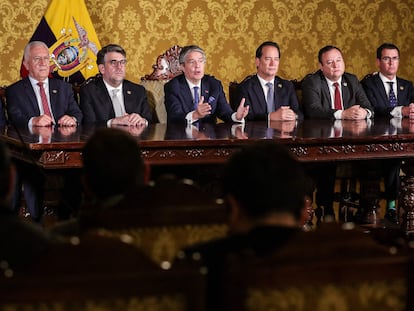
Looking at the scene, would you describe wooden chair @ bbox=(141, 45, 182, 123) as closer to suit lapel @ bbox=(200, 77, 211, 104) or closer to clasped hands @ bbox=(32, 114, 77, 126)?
suit lapel @ bbox=(200, 77, 211, 104)

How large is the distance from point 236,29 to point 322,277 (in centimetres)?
666

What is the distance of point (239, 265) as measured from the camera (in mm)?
1563

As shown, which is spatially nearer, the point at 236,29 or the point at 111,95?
the point at 111,95

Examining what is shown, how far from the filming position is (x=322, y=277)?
1.63 meters

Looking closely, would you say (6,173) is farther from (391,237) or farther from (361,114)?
(361,114)

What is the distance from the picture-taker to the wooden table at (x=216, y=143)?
4.46 metres

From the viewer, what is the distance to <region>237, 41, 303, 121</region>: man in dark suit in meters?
6.60

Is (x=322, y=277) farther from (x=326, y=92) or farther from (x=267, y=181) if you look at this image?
(x=326, y=92)

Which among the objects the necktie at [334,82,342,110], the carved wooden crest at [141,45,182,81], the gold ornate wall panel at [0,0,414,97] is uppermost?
the gold ornate wall panel at [0,0,414,97]

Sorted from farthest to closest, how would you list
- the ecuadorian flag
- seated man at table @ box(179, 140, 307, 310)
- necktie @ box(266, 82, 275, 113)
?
the ecuadorian flag, necktie @ box(266, 82, 275, 113), seated man at table @ box(179, 140, 307, 310)

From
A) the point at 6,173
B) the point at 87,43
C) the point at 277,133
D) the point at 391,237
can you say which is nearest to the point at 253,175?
the point at 6,173

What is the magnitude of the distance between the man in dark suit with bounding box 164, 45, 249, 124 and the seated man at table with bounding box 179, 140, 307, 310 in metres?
4.32

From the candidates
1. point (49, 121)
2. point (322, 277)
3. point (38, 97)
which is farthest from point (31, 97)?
point (322, 277)

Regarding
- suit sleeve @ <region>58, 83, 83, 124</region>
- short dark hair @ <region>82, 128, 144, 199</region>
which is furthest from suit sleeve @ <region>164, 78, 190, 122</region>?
short dark hair @ <region>82, 128, 144, 199</region>
